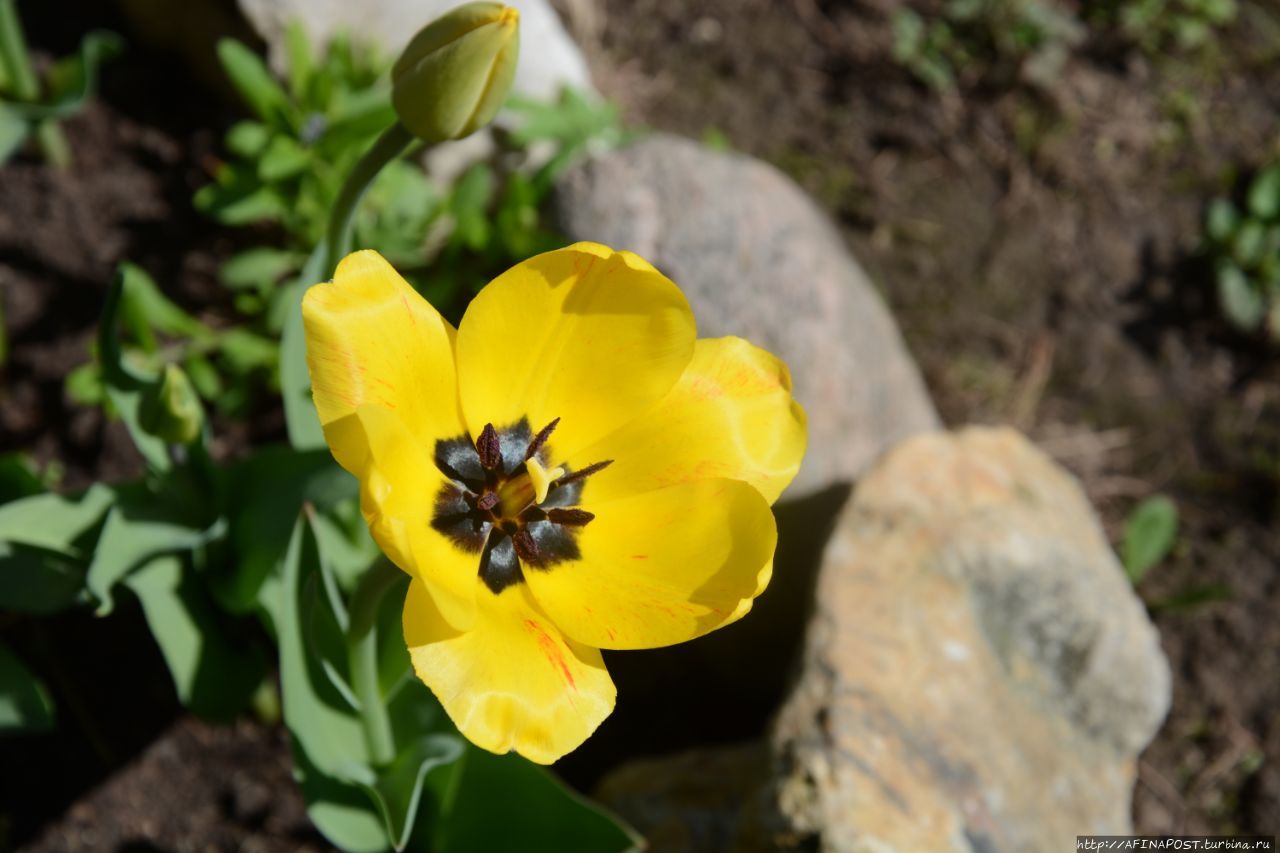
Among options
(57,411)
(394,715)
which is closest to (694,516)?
(394,715)

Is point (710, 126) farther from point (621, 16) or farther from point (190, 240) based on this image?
point (190, 240)

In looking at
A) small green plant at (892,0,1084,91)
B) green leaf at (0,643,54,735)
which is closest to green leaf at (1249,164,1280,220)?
small green plant at (892,0,1084,91)

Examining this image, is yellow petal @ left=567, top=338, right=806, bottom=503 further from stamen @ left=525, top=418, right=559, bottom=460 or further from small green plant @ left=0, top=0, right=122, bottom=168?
small green plant @ left=0, top=0, right=122, bottom=168

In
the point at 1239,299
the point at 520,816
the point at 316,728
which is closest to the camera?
the point at 316,728

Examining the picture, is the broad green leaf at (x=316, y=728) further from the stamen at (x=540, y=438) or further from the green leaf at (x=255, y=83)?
the green leaf at (x=255, y=83)

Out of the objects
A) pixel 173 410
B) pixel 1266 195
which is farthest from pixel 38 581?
pixel 1266 195

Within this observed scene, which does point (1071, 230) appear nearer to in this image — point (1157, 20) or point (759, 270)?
point (1157, 20)
